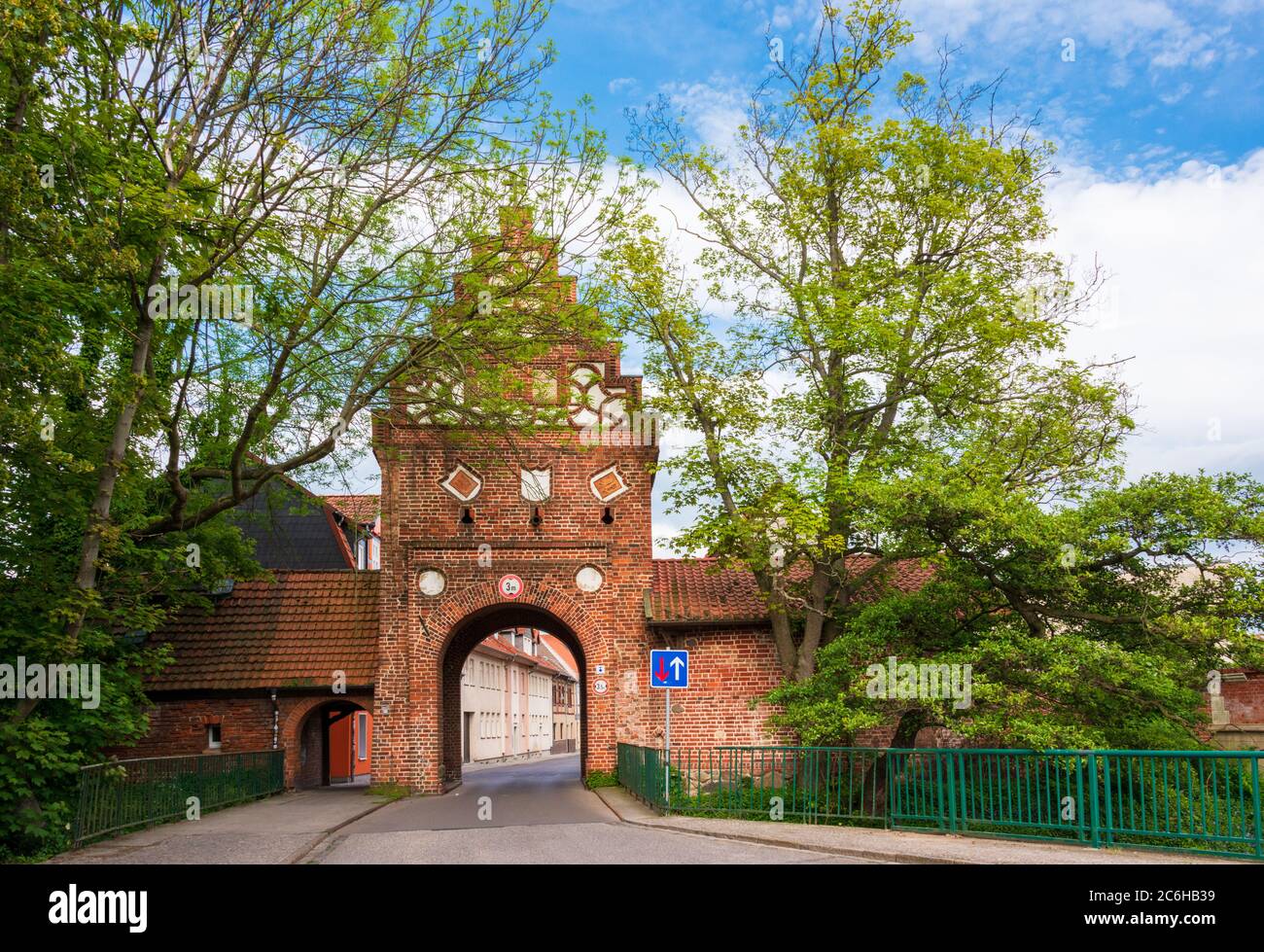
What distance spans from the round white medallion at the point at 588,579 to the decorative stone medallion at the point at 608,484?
4.90 ft

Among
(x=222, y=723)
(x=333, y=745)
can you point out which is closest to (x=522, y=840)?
(x=222, y=723)

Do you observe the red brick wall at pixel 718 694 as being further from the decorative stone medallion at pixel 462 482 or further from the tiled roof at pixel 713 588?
the decorative stone medallion at pixel 462 482

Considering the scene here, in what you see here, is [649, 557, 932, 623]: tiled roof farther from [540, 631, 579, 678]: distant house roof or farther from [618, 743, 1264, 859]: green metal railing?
[540, 631, 579, 678]: distant house roof

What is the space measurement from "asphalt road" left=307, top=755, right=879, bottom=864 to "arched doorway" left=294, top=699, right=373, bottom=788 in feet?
17.1

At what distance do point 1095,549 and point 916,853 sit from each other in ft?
22.9

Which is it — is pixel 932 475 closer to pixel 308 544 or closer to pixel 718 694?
pixel 718 694

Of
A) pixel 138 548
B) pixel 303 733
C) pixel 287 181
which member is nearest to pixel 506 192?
pixel 287 181

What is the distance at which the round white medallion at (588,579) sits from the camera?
2223cm

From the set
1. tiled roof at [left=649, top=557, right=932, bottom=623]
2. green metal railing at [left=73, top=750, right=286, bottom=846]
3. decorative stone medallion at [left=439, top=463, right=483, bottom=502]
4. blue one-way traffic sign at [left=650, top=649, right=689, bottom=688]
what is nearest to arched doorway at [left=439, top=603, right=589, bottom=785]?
tiled roof at [left=649, top=557, right=932, bottom=623]

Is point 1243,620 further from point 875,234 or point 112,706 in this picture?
point 112,706

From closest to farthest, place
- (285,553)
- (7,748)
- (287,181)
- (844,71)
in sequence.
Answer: (7,748) → (287,181) → (844,71) → (285,553)

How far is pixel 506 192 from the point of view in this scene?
1517cm

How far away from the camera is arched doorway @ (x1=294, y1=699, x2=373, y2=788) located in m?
24.1

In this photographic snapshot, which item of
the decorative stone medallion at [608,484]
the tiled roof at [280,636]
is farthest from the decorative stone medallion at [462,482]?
the tiled roof at [280,636]
